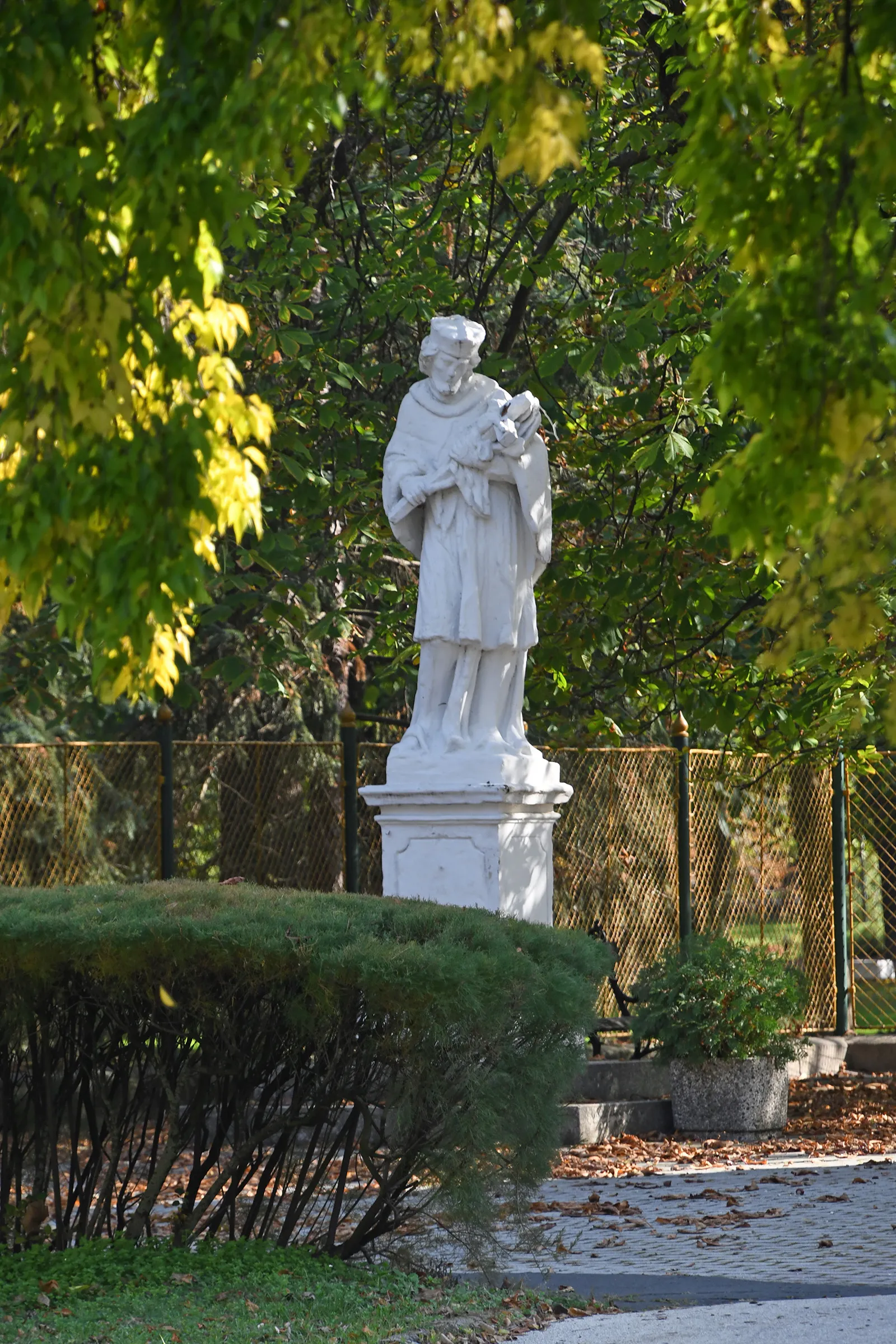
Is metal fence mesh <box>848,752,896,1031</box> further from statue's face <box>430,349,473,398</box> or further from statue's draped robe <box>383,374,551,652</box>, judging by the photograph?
statue's face <box>430,349,473,398</box>

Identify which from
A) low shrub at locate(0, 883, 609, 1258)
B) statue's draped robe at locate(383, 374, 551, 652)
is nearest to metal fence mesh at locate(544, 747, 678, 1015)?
statue's draped robe at locate(383, 374, 551, 652)

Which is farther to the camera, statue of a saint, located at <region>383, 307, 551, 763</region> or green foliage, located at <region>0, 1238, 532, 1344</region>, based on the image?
statue of a saint, located at <region>383, 307, 551, 763</region>

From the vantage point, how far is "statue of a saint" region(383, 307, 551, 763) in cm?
964

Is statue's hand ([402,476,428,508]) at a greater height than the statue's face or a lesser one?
lesser

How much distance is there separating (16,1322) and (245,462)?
9.28ft

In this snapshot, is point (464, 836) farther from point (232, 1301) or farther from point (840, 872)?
point (840, 872)

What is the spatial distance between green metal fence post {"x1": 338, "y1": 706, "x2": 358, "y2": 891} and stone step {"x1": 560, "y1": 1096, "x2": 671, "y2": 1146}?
9.25 feet

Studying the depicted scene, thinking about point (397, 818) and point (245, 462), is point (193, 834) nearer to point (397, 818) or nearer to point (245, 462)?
point (397, 818)

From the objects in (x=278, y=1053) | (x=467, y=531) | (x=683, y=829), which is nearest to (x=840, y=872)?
(x=683, y=829)

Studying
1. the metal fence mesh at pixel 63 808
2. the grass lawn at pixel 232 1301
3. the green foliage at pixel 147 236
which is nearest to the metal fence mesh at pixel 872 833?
the metal fence mesh at pixel 63 808

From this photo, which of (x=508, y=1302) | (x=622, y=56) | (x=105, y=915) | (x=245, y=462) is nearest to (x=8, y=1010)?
(x=105, y=915)

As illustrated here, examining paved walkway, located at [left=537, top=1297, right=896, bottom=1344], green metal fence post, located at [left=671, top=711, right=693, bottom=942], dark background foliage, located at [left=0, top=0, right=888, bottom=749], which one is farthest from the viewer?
green metal fence post, located at [left=671, top=711, right=693, bottom=942]

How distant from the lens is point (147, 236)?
355cm

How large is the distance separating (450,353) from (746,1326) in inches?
223
